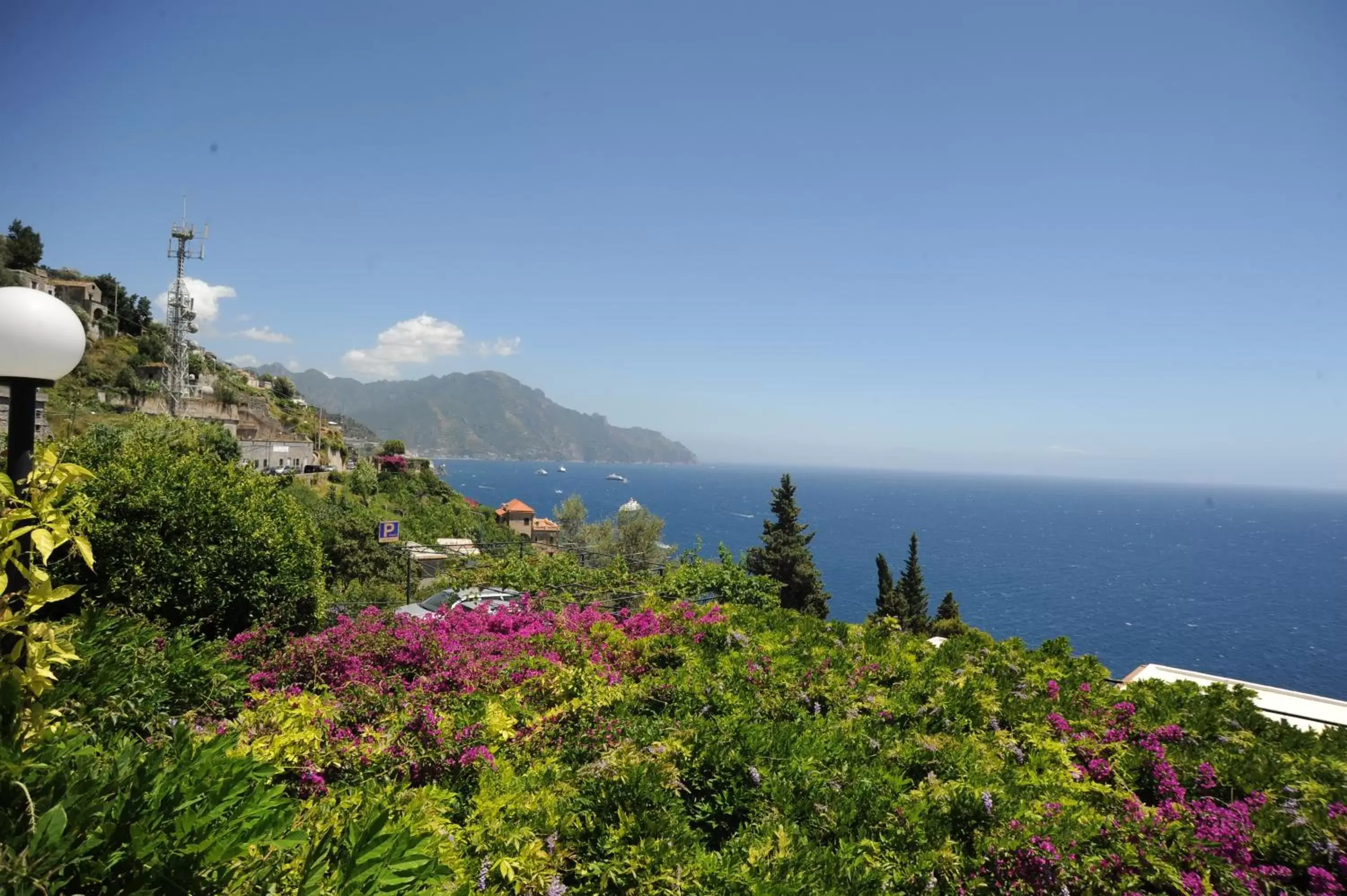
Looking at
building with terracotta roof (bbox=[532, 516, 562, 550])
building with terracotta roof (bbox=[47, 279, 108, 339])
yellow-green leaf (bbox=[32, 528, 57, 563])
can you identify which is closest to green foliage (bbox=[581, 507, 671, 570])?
building with terracotta roof (bbox=[532, 516, 562, 550])

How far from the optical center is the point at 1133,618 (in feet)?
185

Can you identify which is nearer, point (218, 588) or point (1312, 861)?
point (1312, 861)

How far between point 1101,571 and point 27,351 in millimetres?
102196

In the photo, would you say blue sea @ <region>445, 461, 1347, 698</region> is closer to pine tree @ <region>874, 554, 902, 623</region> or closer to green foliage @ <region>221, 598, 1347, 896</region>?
pine tree @ <region>874, 554, 902, 623</region>

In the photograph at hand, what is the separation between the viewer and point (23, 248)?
4381 cm

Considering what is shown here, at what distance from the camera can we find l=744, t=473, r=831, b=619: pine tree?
93.6 ft

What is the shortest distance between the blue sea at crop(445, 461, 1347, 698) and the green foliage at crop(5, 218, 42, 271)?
56.3 m

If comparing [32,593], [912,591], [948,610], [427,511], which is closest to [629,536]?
[427,511]

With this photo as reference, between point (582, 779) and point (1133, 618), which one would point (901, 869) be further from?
point (1133, 618)

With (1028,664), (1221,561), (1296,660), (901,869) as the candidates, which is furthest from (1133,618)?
(901,869)

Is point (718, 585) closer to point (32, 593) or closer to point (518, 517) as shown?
point (32, 593)

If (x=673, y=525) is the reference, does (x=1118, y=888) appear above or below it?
above

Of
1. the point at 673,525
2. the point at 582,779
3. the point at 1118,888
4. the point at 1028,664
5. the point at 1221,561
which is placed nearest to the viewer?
the point at 1118,888

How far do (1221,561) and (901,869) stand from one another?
128176 mm
